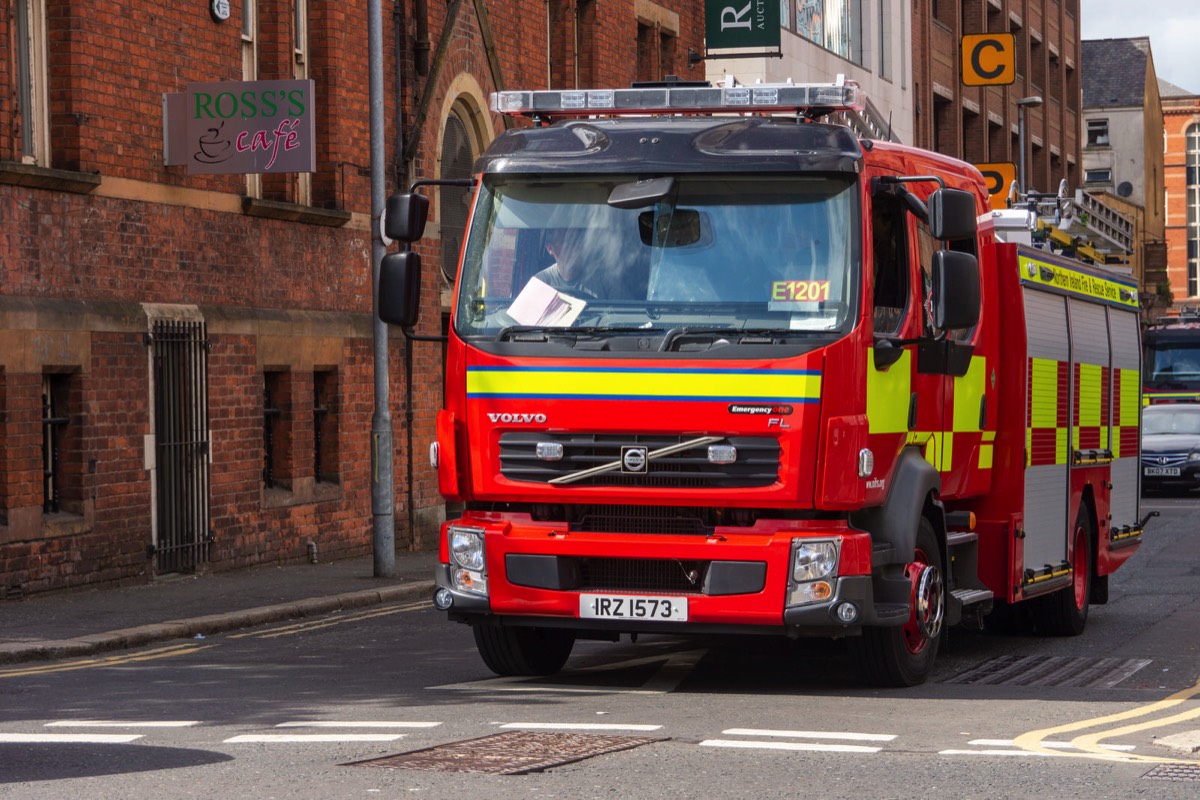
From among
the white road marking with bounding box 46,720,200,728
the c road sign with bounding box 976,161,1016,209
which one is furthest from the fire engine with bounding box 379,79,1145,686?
the c road sign with bounding box 976,161,1016,209

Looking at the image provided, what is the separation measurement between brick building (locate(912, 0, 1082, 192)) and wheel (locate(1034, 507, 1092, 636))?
110 feet

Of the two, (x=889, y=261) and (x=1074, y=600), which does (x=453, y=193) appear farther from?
(x=889, y=261)

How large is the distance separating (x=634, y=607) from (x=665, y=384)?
3.83 ft

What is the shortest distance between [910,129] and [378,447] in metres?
30.0

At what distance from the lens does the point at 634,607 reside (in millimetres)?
10641

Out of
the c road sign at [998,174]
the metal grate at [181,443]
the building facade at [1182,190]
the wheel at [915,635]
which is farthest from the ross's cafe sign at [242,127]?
the building facade at [1182,190]

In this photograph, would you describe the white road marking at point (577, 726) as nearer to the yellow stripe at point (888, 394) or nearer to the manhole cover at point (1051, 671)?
the yellow stripe at point (888, 394)

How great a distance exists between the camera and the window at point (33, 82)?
1731 cm

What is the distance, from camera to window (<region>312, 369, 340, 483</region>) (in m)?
22.3

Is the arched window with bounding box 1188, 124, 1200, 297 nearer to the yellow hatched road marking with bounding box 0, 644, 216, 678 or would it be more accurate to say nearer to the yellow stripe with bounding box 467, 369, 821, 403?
the yellow hatched road marking with bounding box 0, 644, 216, 678

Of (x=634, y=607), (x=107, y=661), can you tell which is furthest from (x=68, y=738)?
(x=107, y=661)

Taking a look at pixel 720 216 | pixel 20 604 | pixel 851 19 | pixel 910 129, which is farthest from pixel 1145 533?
pixel 910 129

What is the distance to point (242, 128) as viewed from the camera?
1848 cm

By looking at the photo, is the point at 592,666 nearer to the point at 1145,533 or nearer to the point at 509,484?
the point at 509,484
